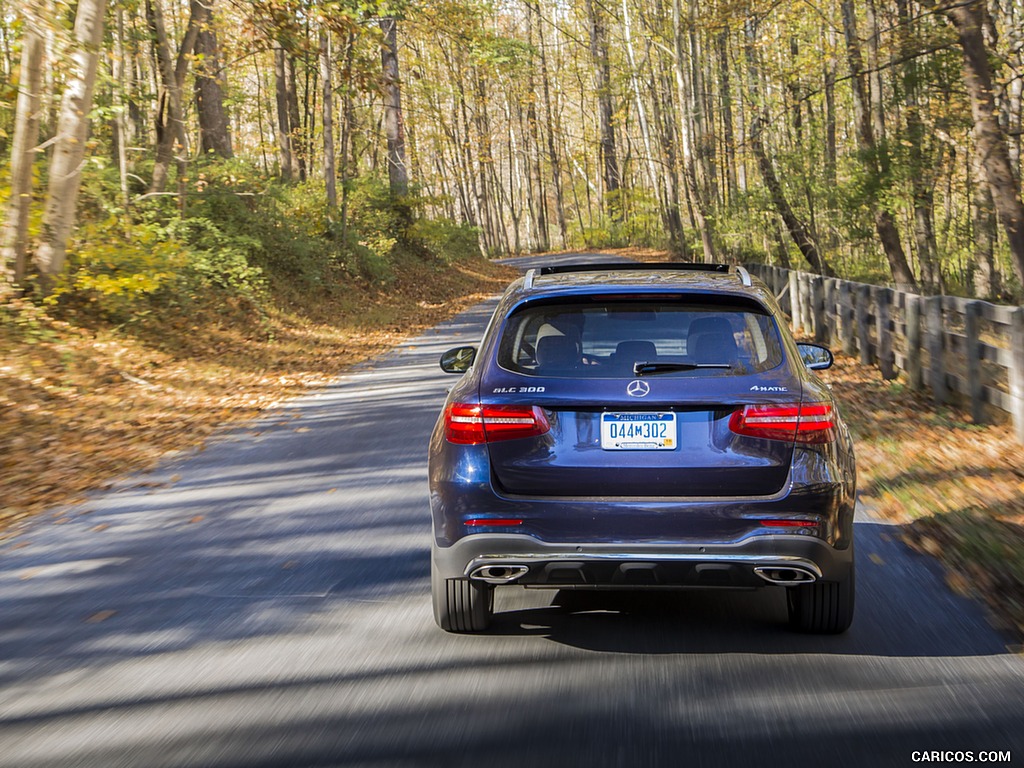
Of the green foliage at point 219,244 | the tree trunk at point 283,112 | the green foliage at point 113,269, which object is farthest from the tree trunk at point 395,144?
the green foliage at point 113,269

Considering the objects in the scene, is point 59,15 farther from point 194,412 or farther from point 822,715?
point 822,715

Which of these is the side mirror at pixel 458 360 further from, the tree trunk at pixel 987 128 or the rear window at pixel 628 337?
the tree trunk at pixel 987 128

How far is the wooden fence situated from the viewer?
903 cm

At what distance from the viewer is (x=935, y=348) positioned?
11.0 metres

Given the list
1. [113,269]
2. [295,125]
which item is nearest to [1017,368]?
[113,269]

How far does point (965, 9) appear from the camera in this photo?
585 inches

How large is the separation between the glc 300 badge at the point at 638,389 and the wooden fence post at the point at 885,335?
9444 millimetres

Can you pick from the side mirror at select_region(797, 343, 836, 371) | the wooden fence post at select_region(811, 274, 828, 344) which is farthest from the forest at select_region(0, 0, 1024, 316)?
the side mirror at select_region(797, 343, 836, 371)

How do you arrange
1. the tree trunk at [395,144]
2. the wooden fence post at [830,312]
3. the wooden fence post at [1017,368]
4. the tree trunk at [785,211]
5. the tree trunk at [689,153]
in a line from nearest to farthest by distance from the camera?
→ the wooden fence post at [1017,368], the wooden fence post at [830,312], the tree trunk at [785,211], the tree trunk at [689,153], the tree trunk at [395,144]

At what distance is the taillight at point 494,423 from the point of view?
14.4 feet

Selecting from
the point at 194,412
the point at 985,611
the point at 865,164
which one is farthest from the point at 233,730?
the point at 865,164

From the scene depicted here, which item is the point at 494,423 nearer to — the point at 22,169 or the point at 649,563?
the point at 649,563

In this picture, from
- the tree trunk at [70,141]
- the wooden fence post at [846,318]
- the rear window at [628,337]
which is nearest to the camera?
the rear window at [628,337]

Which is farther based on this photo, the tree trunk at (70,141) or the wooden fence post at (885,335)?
the tree trunk at (70,141)
